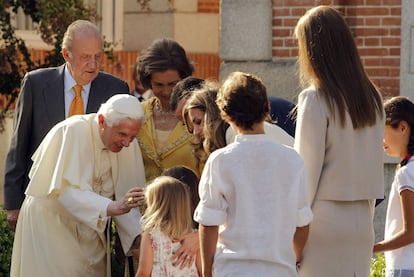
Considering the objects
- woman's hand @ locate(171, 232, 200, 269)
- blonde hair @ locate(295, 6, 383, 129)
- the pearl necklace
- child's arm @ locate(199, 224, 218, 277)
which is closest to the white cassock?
the pearl necklace

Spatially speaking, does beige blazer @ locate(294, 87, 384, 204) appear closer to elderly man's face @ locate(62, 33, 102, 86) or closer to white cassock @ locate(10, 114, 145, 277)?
white cassock @ locate(10, 114, 145, 277)

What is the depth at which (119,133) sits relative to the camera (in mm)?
6656

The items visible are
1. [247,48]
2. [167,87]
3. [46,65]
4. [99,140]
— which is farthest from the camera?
[46,65]

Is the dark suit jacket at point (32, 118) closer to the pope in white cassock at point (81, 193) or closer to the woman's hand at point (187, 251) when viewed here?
the pope in white cassock at point (81, 193)

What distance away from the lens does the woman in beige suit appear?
18.5 feet

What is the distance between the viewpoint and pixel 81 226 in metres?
6.84

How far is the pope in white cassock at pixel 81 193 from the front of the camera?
6.64 metres

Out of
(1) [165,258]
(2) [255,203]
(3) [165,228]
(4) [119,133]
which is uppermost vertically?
(4) [119,133]

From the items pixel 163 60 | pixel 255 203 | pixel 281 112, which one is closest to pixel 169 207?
pixel 255 203

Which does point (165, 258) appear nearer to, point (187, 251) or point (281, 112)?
point (187, 251)

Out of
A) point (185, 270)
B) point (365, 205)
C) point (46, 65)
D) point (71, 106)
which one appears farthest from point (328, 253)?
point (46, 65)

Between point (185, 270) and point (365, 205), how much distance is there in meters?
1.06

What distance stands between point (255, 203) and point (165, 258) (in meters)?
1.03

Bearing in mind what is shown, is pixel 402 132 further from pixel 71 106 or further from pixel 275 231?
pixel 71 106
